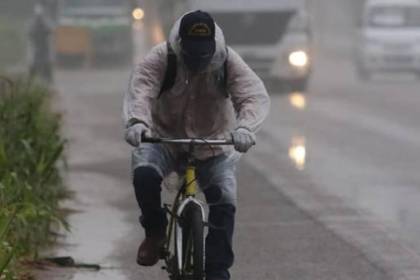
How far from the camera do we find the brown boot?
795cm

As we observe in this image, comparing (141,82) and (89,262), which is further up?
(141,82)

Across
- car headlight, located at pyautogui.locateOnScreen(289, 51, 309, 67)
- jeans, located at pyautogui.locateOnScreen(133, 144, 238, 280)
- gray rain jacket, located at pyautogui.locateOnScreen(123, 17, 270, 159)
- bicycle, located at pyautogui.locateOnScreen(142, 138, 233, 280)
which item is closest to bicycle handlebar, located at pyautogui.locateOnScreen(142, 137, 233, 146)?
bicycle, located at pyautogui.locateOnScreen(142, 138, 233, 280)

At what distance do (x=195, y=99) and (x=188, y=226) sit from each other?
0.67m

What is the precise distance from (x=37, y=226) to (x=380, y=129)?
12.1 m

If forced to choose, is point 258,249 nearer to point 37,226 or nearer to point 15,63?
point 37,226

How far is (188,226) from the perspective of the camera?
297 inches

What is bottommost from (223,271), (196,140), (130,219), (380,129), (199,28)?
(380,129)

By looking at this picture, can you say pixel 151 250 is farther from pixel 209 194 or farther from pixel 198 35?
pixel 198 35

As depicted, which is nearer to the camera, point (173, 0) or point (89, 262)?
point (89, 262)

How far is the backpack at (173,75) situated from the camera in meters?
7.62

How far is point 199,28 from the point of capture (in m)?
7.41

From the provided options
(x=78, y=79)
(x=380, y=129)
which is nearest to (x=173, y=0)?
(x=78, y=79)

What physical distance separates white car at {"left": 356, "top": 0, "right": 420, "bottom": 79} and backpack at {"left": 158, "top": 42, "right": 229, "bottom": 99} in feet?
88.6

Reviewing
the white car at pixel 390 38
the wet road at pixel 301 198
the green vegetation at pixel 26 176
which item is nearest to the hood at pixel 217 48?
the green vegetation at pixel 26 176
